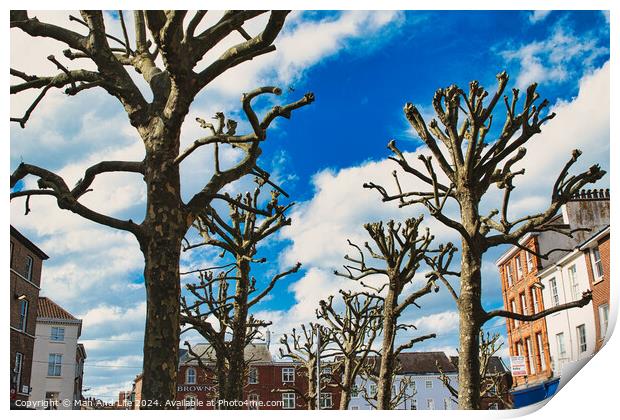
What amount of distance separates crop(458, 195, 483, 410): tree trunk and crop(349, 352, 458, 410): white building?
79.9 ft

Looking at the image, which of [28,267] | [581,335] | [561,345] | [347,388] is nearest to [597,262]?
[581,335]

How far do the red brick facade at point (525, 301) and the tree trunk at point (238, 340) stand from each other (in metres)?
11.9

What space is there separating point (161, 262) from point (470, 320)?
328cm

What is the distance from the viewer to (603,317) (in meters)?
8.91

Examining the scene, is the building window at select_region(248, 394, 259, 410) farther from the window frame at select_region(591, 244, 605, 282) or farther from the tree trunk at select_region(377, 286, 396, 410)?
the window frame at select_region(591, 244, 605, 282)

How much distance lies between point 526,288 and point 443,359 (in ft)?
70.8

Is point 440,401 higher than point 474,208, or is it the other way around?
point 474,208

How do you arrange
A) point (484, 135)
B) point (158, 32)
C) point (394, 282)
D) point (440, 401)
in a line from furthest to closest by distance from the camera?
point (440, 401) → point (394, 282) → point (484, 135) → point (158, 32)

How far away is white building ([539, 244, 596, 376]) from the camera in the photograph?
12961 millimetres

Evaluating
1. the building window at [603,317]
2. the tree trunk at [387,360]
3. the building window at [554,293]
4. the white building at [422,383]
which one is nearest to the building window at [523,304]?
the building window at [554,293]
